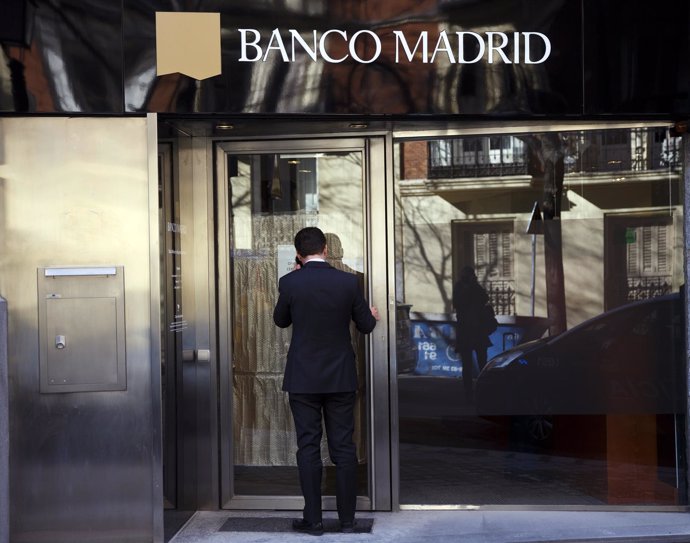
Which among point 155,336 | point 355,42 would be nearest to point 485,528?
point 155,336

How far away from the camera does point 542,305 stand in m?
6.52

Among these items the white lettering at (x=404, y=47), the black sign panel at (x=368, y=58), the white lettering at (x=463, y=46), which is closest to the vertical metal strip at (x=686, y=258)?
the black sign panel at (x=368, y=58)

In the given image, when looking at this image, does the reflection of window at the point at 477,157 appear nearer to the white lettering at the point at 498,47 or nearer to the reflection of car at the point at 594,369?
the white lettering at the point at 498,47

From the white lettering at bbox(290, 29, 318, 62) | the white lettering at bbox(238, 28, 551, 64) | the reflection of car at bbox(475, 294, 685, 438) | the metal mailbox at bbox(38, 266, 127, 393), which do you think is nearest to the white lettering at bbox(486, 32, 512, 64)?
the white lettering at bbox(238, 28, 551, 64)

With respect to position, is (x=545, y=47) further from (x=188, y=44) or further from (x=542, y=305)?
(x=188, y=44)

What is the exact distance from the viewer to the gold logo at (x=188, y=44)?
5727 millimetres

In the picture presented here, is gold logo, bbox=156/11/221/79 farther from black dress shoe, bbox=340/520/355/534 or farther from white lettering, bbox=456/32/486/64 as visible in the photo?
black dress shoe, bbox=340/520/355/534

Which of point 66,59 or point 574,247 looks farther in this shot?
point 574,247

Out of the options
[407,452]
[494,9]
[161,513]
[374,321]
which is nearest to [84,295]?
[161,513]

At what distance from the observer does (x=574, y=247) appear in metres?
6.53

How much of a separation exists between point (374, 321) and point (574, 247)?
1500 millimetres

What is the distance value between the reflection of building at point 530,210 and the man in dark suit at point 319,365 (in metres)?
0.81

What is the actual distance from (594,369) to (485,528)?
1.29 m

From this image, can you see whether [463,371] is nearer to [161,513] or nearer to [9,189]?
[161,513]
